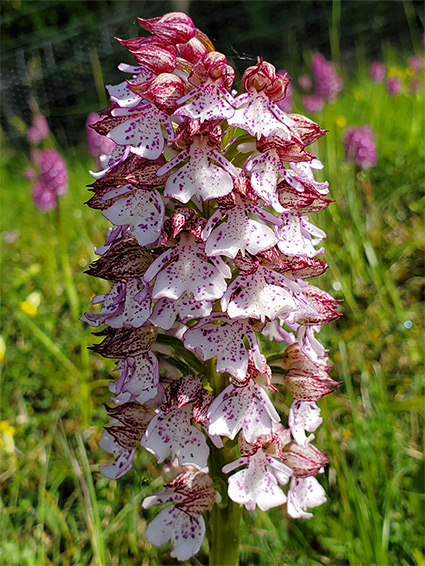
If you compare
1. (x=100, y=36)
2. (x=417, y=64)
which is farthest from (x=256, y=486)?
(x=100, y=36)

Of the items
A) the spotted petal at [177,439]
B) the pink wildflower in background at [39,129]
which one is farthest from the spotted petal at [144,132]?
the pink wildflower in background at [39,129]

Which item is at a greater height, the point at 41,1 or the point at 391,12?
the point at 41,1

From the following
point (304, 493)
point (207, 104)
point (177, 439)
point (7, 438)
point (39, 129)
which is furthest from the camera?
point (39, 129)

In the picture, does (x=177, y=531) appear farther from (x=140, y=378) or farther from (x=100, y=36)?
(x=100, y=36)

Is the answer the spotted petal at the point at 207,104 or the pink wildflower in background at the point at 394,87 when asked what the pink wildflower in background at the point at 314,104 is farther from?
the spotted petal at the point at 207,104

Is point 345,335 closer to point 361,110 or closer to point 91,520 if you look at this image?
point 91,520

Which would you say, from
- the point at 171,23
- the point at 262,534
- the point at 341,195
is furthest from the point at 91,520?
the point at 341,195
